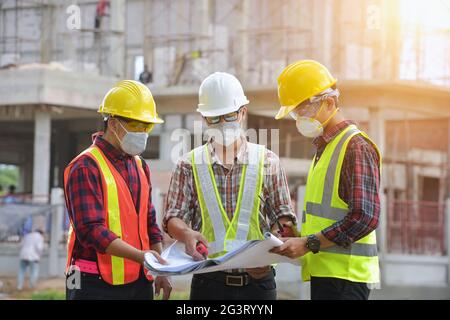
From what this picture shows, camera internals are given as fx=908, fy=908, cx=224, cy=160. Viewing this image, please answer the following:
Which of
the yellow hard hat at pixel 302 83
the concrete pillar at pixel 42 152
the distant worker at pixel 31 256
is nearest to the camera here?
the yellow hard hat at pixel 302 83

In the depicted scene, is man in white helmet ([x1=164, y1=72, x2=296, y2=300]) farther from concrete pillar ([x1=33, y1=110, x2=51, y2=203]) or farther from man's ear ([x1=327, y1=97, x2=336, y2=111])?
concrete pillar ([x1=33, y1=110, x2=51, y2=203])

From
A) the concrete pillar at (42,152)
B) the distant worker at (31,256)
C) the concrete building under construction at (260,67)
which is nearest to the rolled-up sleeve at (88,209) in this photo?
the distant worker at (31,256)

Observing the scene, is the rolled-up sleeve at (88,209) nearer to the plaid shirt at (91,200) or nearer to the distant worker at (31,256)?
the plaid shirt at (91,200)

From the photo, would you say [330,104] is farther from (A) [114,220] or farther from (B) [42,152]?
(B) [42,152]

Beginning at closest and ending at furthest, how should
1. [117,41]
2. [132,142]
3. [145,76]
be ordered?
[132,142] < [145,76] < [117,41]

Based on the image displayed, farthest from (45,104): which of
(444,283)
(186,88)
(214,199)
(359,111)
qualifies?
(214,199)

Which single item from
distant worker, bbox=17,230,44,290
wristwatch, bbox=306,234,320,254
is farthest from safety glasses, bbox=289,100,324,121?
distant worker, bbox=17,230,44,290

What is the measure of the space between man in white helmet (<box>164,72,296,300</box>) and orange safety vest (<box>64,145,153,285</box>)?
0.80 feet

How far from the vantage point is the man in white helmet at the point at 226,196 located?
4676 millimetres

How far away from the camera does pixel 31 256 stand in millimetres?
18312

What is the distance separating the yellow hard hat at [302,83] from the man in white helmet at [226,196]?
0.25 metres

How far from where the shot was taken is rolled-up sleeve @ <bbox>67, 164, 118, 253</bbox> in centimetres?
465

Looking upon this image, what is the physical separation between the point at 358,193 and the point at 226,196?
2.35ft

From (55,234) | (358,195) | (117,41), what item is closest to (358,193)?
(358,195)
